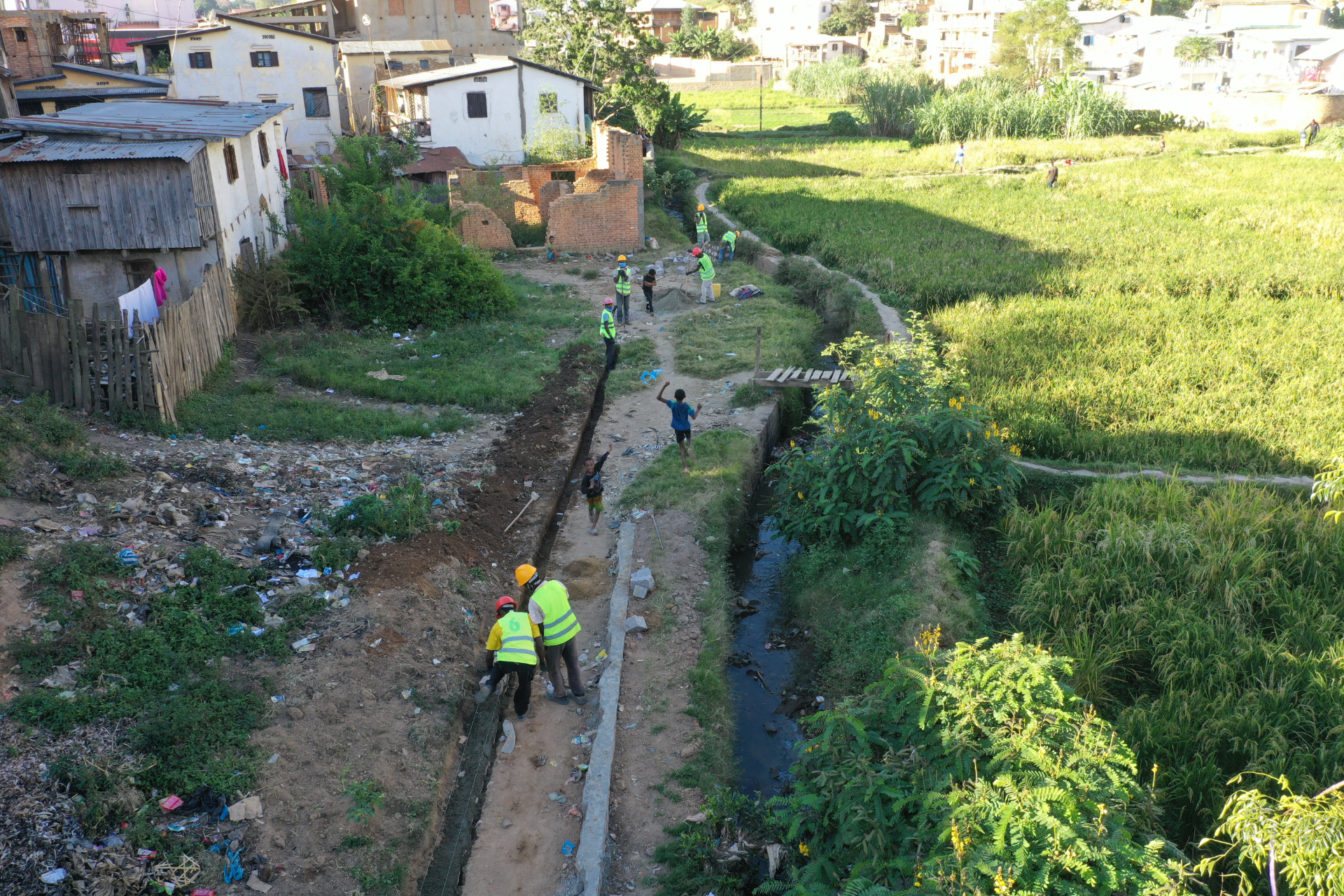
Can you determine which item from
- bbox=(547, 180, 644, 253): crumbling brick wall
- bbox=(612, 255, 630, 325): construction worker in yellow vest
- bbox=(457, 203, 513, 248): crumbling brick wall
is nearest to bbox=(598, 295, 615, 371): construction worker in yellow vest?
bbox=(612, 255, 630, 325): construction worker in yellow vest

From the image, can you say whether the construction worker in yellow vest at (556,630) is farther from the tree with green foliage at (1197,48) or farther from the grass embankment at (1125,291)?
the tree with green foliage at (1197,48)

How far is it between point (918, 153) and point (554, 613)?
120 ft

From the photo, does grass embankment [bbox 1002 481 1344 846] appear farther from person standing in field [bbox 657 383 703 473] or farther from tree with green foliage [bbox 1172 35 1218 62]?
tree with green foliage [bbox 1172 35 1218 62]

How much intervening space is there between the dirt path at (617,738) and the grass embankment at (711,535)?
13 centimetres

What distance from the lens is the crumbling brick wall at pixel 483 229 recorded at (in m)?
23.0

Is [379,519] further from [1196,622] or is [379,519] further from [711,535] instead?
[1196,622]

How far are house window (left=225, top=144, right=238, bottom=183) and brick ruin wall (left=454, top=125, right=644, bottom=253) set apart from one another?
7.21 metres

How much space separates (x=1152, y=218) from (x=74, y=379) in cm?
2453

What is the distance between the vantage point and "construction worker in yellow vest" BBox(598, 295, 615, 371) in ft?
47.9

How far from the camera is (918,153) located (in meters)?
39.1

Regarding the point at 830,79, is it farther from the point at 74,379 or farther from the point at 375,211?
the point at 74,379

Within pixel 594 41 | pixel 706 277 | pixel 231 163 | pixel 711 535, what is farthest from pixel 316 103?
pixel 711 535

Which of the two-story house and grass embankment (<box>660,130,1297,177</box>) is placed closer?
the two-story house

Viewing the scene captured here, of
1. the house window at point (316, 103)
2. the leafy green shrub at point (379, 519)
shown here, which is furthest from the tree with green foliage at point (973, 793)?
the house window at point (316, 103)
